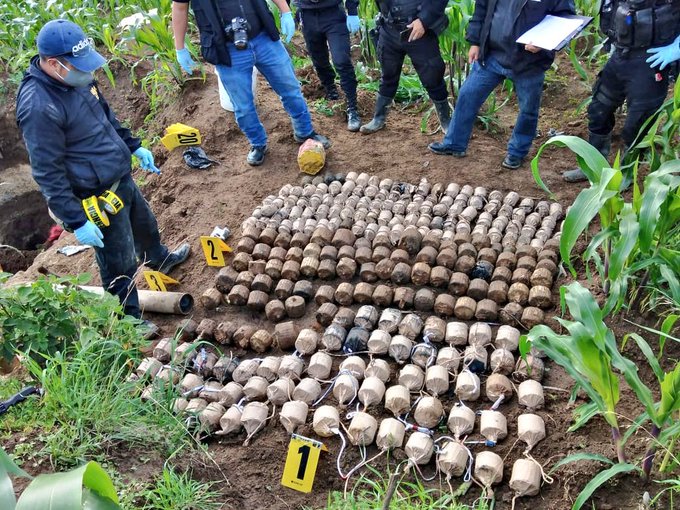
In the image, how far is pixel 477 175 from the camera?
4.33 metres

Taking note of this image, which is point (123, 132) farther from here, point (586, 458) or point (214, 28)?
point (586, 458)

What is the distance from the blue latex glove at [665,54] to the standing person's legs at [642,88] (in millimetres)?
72

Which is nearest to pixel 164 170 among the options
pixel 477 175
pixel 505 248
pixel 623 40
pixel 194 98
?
pixel 194 98

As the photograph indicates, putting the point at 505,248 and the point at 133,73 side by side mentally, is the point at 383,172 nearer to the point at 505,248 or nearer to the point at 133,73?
the point at 505,248

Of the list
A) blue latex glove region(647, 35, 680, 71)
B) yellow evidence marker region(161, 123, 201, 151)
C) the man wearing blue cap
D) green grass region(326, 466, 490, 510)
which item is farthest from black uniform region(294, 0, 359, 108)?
green grass region(326, 466, 490, 510)

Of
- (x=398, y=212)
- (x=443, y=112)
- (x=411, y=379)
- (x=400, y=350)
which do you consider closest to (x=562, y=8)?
(x=443, y=112)

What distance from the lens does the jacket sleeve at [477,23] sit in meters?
3.96

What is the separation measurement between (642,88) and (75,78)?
10.6ft

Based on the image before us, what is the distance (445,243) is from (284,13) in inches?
90.9

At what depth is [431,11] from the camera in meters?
4.14

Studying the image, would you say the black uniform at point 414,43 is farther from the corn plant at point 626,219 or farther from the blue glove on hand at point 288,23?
the corn plant at point 626,219

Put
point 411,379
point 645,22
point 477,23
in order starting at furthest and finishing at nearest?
point 477,23, point 645,22, point 411,379

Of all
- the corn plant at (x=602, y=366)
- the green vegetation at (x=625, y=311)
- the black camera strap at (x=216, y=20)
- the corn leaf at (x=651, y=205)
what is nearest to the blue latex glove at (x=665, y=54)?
the green vegetation at (x=625, y=311)

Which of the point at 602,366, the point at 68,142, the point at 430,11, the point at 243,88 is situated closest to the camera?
the point at 602,366
